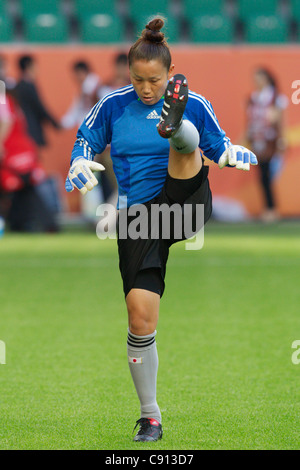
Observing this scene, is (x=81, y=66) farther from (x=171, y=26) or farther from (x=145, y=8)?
(x=145, y=8)

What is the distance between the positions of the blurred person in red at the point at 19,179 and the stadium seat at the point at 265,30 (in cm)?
515

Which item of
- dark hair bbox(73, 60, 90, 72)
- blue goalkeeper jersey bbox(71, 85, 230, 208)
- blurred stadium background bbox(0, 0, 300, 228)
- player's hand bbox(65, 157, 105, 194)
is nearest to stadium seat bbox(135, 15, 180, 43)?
blurred stadium background bbox(0, 0, 300, 228)

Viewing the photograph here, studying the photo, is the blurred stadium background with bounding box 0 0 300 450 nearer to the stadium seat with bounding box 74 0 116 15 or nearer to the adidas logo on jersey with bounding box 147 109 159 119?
the stadium seat with bounding box 74 0 116 15

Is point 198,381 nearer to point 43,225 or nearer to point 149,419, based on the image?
point 149,419

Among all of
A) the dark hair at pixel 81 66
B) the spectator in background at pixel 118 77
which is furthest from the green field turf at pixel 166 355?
the dark hair at pixel 81 66

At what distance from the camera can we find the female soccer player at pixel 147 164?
141 inches

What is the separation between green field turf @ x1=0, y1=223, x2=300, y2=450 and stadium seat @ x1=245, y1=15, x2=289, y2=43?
6786 millimetres

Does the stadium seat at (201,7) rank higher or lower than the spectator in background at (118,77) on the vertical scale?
higher

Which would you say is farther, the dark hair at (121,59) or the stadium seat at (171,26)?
the stadium seat at (171,26)

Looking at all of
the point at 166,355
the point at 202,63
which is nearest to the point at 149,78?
the point at 166,355

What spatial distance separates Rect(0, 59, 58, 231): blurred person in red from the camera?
40.4ft

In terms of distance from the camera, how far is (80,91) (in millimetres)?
14164

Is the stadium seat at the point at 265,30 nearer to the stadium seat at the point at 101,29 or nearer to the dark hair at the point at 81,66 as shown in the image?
the stadium seat at the point at 101,29

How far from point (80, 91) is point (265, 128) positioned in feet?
9.98
